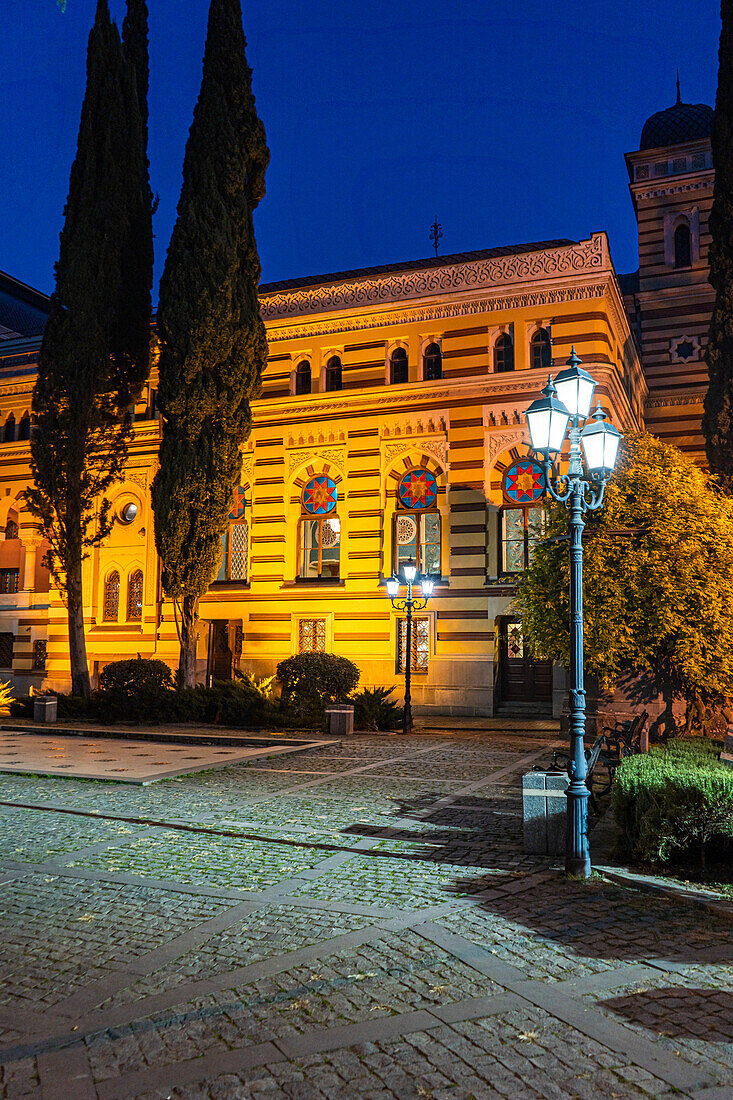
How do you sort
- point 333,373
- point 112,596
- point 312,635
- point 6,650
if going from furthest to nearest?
point 6,650 < point 112,596 < point 333,373 < point 312,635

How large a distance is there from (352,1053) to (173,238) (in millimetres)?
23445

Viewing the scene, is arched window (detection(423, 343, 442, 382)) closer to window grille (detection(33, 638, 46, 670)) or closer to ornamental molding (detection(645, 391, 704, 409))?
ornamental molding (detection(645, 391, 704, 409))

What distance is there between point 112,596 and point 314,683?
13.4m

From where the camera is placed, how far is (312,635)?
27.7 m

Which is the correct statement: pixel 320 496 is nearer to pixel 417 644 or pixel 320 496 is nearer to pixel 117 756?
pixel 417 644

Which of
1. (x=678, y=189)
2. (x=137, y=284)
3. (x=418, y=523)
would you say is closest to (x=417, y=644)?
(x=418, y=523)

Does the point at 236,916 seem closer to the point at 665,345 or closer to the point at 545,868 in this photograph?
the point at 545,868

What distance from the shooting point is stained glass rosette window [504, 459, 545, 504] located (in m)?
25.5

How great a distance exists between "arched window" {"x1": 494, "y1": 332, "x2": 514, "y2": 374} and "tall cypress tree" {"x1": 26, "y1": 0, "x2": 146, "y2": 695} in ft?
36.6

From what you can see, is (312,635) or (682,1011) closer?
(682,1011)

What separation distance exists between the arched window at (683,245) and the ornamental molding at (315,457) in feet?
57.1

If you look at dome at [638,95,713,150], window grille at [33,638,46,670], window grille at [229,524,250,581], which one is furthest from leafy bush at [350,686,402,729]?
dome at [638,95,713,150]

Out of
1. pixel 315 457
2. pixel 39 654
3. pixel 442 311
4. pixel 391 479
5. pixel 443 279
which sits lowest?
pixel 39 654

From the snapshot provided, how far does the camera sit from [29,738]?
18.8m
